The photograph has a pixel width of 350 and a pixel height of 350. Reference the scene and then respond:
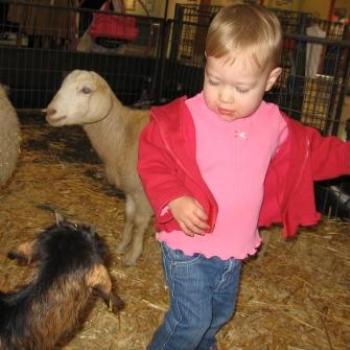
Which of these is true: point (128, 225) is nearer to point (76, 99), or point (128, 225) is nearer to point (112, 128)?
point (112, 128)

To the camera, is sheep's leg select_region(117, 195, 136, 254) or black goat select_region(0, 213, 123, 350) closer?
black goat select_region(0, 213, 123, 350)

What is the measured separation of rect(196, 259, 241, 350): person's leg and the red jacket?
0.80ft

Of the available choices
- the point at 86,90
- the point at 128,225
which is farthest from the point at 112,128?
Result: the point at 128,225

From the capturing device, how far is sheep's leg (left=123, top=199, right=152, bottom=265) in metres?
3.87

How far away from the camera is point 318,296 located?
3.84 metres

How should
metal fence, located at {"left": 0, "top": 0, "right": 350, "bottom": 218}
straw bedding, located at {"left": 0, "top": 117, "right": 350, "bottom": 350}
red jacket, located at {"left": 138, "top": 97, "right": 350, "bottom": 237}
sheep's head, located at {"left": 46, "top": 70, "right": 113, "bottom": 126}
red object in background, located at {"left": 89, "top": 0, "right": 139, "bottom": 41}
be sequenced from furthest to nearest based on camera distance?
red object in background, located at {"left": 89, "top": 0, "right": 139, "bottom": 41} → metal fence, located at {"left": 0, "top": 0, "right": 350, "bottom": 218} → sheep's head, located at {"left": 46, "top": 70, "right": 113, "bottom": 126} → straw bedding, located at {"left": 0, "top": 117, "right": 350, "bottom": 350} → red jacket, located at {"left": 138, "top": 97, "right": 350, "bottom": 237}

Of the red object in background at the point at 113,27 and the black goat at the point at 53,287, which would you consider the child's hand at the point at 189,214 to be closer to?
the black goat at the point at 53,287

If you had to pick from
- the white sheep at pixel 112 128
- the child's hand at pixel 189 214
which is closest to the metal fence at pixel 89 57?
the white sheep at pixel 112 128

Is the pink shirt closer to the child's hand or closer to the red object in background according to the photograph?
the child's hand

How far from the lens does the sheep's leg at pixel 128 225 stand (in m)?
4.00

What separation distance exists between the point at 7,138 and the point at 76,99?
686 millimetres

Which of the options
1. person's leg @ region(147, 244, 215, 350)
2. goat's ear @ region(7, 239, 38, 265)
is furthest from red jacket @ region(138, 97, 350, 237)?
goat's ear @ region(7, 239, 38, 265)

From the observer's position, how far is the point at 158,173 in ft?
6.33

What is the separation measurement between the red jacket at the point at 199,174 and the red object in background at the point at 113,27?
6465 millimetres
